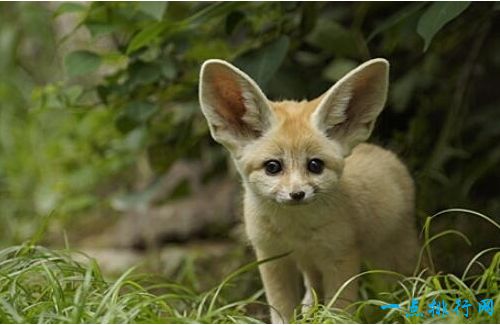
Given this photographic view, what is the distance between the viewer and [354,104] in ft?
10.7

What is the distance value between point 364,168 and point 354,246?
1.30 feet

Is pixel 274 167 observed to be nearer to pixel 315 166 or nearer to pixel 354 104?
pixel 315 166

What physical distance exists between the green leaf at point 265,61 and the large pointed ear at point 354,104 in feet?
1.67

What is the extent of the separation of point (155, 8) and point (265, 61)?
54cm

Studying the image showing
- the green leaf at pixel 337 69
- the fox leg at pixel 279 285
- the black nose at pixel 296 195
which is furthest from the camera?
the green leaf at pixel 337 69

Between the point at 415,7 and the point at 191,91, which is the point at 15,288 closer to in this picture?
the point at 191,91

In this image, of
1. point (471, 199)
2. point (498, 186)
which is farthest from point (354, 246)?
point (498, 186)

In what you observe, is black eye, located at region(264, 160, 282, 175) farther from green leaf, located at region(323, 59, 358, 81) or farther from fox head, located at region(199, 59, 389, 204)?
green leaf, located at region(323, 59, 358, 81)

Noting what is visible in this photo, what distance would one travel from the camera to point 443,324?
2650 mm

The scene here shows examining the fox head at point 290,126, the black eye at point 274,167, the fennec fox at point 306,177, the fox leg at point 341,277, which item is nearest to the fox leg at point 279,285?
the fennec fox at point 306,177

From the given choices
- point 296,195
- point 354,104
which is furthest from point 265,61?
point 296,195

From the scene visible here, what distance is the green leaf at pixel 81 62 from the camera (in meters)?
3.69

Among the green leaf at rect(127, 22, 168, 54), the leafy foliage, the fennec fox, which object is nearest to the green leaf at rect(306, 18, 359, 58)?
the leafy foliage

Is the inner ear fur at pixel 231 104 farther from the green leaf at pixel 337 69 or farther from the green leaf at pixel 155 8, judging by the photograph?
the green leaf at pixel 337 69
